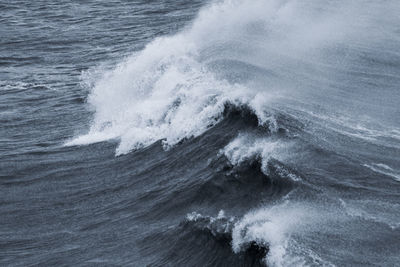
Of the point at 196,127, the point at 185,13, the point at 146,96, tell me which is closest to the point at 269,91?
the point at 196,127

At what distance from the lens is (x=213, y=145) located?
2723 cm

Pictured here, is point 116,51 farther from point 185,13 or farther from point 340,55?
point 340,55

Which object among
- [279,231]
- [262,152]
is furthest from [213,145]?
[279,231]

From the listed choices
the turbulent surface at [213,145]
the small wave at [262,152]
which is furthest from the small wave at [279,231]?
the small wave at [262,152]

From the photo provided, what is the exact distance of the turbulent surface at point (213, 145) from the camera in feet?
66.7

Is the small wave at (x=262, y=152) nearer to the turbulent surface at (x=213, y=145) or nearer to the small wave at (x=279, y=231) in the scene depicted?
the turbulent surface at (x=213, y=145)

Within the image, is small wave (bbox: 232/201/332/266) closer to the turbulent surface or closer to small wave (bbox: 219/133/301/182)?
the turbulent surface

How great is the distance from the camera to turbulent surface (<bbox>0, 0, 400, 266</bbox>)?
2034 centimetres

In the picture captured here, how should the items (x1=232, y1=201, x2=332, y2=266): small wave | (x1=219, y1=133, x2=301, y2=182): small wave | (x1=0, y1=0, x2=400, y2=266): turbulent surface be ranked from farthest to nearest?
(x1=219, y1=133, x2=301, y2=182): small wave, (x1=0, y1=0, x2=400, y2=266): turbulent surface, (x1=232, y1=201, x2=332, y2=266): small wave

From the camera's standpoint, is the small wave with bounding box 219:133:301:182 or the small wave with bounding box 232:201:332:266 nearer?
the small wave with bounding box 232:201:332:266

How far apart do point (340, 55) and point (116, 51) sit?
53.9 feet

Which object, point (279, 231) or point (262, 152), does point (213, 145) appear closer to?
point (262, 152)

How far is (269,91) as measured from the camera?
1270 inches

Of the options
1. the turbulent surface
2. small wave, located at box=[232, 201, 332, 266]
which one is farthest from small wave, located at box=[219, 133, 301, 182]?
small wave, located at box=[232, 201, 332, 266]
